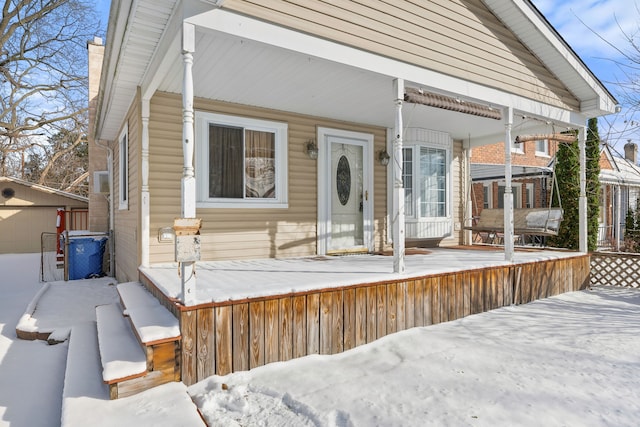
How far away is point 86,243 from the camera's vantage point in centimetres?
726

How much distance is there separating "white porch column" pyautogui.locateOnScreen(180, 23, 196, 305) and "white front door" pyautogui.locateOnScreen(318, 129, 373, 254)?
3.39 metres

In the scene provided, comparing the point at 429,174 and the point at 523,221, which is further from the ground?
the point at 429,174

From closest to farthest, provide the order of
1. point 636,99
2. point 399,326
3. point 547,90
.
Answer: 1. point 399,326
2. point 547,90
3. point 636,99

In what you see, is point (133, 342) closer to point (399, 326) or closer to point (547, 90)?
point (399, 326)

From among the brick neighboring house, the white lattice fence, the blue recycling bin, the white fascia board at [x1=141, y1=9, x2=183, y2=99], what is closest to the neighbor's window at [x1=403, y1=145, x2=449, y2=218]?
the white lattice fence

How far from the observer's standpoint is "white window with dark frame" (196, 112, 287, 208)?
521 centimetres

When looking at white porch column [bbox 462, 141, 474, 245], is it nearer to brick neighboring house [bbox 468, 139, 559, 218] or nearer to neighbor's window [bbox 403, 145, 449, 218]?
neighbor's window [bbox 403, 145, 449, 218]

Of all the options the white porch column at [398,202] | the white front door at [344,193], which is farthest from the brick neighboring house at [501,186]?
the white porch column at [398,202]

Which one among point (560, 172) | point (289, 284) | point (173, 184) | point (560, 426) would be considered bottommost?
→ point (560, 426)

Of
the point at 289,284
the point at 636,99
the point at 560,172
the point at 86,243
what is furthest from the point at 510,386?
the point at 560,172

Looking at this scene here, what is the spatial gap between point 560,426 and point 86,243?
7647mm

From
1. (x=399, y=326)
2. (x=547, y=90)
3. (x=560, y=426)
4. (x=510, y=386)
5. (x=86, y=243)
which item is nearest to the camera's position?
(x=560, y=426)

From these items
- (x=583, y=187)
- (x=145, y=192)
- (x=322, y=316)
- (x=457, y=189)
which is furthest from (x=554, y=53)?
(x=145, y=192)

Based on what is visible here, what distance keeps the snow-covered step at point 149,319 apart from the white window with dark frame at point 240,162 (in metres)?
1.73
